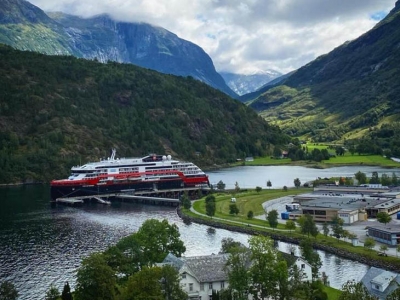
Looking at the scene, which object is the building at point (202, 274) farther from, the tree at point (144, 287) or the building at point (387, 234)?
the building at point (387, 234)

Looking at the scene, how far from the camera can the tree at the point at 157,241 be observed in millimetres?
59844

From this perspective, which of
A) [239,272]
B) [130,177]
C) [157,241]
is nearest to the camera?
[239,272]

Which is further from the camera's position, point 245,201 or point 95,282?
point 245,201

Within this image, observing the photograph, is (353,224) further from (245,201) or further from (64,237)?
(64,237)

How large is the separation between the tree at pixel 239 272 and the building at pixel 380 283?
12.7 meters

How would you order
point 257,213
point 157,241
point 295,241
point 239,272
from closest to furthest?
point 239,272
point 157,241
point 295,241
point 257,213

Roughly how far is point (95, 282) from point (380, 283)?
27.7 m

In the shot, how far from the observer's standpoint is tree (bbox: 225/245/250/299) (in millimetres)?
48594

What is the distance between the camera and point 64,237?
303ft

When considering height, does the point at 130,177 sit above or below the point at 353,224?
above

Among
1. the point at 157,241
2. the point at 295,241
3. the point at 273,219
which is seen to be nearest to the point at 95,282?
the point at 157,241

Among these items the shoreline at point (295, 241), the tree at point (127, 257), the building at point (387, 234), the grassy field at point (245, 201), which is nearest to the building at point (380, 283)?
the shoreline at point (295, 241)

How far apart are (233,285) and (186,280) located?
5971 millimetres

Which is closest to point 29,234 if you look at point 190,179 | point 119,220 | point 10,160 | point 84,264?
point 119,220
